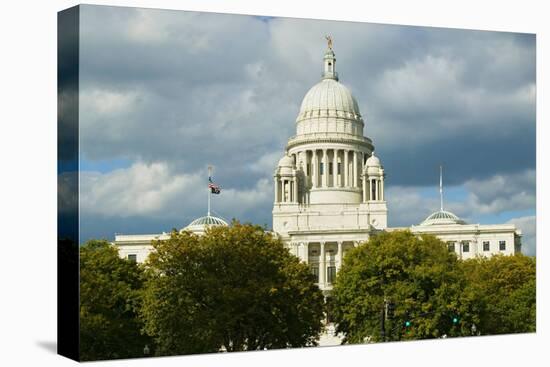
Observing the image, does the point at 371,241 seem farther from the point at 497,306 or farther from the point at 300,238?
the point at 300,238

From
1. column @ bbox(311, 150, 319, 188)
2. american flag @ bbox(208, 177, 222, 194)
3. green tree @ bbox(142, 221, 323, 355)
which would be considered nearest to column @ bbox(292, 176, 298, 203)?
column @ bbox(311, 150, 319, 188)

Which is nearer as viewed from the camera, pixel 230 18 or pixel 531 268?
pixel 230 18

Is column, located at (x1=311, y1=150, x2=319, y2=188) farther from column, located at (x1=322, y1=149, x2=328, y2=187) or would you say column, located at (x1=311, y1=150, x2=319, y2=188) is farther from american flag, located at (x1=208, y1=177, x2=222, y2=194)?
american flag, located at (x1=208, y1=177, x2=222, y2=194)

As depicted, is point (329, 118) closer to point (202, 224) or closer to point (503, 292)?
point (503, 292)

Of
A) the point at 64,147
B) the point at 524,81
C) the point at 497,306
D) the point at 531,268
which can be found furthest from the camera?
the point at 531,268

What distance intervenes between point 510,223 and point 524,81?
8.84 m

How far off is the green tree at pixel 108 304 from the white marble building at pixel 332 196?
1156 inches

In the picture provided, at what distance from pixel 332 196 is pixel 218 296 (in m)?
50.4

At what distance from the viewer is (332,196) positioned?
100562 millimetres

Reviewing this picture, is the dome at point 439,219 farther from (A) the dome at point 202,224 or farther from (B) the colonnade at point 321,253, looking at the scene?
(B) the colonnade at point 321,253

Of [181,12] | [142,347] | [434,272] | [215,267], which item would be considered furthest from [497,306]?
[181,12]

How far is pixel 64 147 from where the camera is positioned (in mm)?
41906

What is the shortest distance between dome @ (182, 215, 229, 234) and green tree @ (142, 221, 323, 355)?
3.90 feet

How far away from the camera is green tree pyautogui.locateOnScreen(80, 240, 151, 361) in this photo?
44.8m
